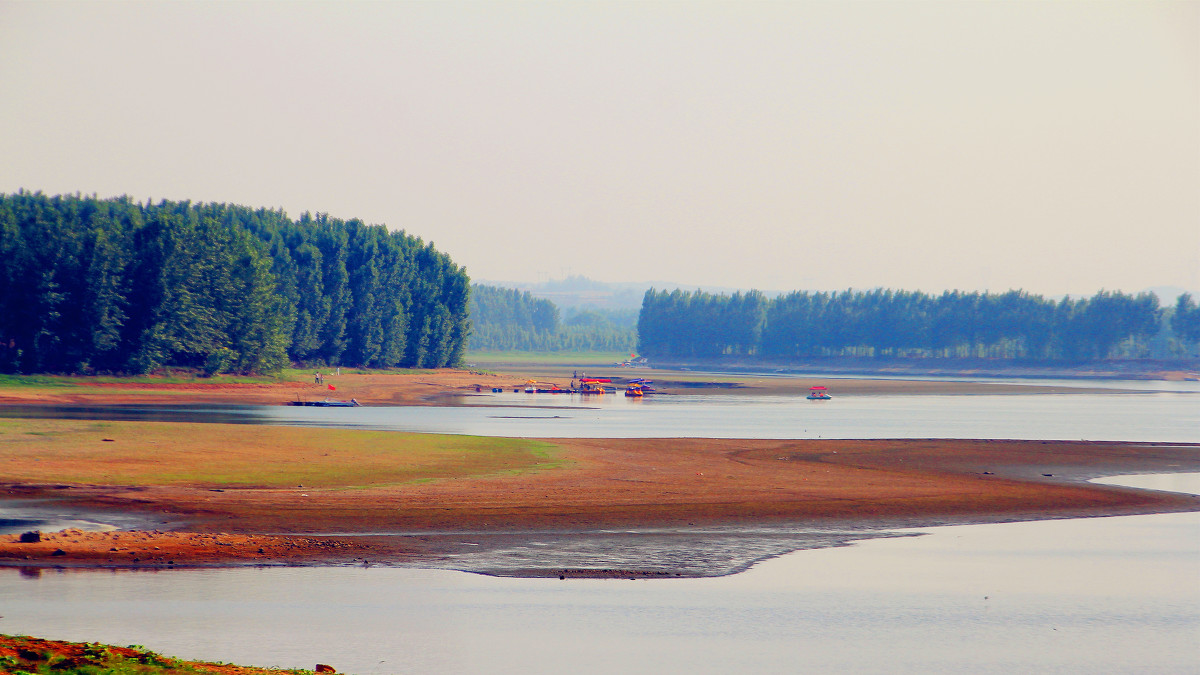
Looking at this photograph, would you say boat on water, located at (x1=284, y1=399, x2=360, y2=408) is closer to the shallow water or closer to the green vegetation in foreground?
the shallow water

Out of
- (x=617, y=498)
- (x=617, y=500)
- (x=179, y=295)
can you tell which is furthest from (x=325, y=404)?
(x=617, y=500)

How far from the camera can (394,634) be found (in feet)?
71.7

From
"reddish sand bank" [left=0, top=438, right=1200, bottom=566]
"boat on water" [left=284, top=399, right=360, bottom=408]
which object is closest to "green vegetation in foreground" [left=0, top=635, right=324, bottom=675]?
"reddish sand bank" [left=0, top=438, right=1200, bottom=566]

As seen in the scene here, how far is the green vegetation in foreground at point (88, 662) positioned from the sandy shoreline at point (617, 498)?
30.3 feet

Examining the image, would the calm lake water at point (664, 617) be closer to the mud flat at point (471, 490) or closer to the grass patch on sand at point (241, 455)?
the mud flat at point (471, 490)

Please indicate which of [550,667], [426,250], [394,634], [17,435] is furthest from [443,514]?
[426,250]

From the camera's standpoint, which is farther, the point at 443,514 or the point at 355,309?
the point at 355,309

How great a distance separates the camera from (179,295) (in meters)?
107

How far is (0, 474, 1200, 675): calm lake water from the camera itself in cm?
2072

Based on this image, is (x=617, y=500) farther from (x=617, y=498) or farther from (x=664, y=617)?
(x=664, y=617)

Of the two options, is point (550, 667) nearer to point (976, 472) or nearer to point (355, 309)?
point (976, 472)

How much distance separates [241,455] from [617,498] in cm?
1754

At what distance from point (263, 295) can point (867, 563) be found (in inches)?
4066

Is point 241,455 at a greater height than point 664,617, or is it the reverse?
point 241,455
